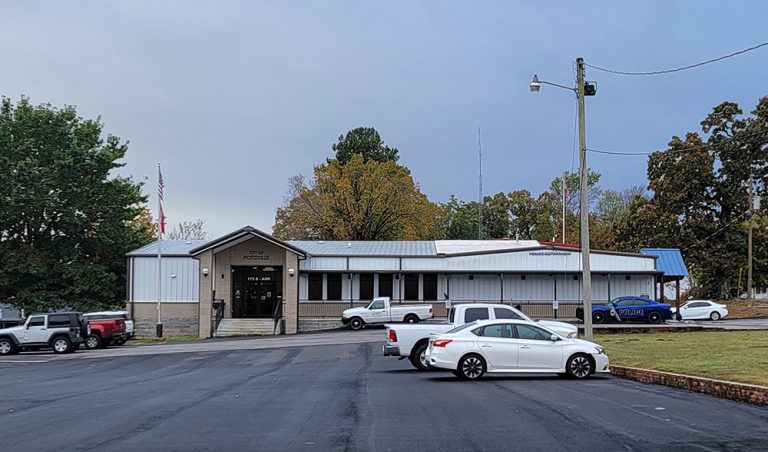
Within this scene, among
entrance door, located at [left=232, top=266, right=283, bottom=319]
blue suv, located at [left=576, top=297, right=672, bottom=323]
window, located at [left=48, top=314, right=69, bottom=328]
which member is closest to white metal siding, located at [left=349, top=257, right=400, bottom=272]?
entrance door, located at [left=232, top=266, right=283, bottom=319]

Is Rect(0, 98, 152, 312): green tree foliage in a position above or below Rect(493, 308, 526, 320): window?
above

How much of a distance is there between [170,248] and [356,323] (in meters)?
14.9

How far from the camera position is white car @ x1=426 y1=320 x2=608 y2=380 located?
18.5 m

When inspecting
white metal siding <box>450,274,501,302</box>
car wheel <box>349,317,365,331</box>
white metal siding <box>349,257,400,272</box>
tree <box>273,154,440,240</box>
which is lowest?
car wheel <box>349,317,365,331</box>

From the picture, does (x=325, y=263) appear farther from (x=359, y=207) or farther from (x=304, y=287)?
(x=359, y=207)

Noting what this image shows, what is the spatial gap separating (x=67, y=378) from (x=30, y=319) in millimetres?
15603

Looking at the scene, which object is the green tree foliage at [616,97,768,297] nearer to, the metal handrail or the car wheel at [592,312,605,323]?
the car wheel at [592,312,605,323]

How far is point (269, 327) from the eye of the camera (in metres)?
47.2

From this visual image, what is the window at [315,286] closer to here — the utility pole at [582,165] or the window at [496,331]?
the utility pole at [582,165]

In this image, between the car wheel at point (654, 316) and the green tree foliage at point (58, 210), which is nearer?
the car wheel at point (654, 316)

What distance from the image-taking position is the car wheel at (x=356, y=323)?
149ft

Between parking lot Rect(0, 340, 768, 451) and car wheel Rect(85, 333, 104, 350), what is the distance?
17.5 metres

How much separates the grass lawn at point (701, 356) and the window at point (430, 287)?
63.0 feet

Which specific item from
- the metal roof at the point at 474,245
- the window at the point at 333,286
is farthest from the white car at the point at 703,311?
the window at the point at 333,286
